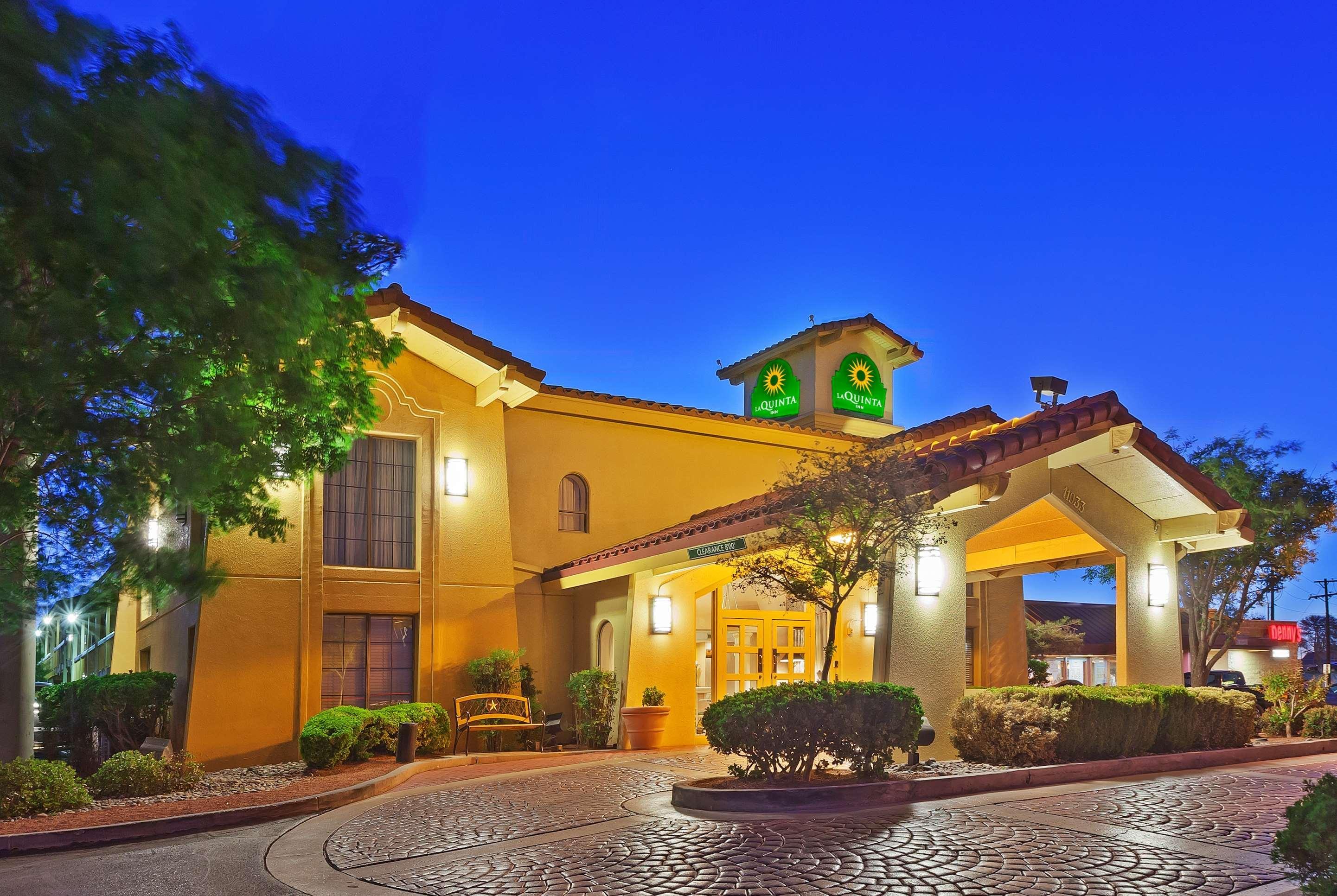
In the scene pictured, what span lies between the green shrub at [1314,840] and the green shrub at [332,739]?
11.3 m

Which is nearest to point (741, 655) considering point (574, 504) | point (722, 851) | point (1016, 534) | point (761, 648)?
point (761, 648)

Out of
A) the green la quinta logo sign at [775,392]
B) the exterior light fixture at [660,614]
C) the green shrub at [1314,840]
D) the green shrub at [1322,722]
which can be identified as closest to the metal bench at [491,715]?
the exterior light fixture at [660,614]

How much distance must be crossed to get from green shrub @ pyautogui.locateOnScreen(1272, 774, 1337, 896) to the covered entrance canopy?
7.06 m

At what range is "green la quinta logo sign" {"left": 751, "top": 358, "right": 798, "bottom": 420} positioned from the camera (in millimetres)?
27109

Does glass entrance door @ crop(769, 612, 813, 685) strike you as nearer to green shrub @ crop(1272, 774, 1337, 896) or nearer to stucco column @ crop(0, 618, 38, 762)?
stucco column @ crop(0, 618, 38, 762)

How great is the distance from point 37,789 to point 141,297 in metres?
5.81

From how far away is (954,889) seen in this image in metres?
7.21

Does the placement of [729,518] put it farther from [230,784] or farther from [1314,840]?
[1314,840]

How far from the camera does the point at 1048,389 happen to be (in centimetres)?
1591

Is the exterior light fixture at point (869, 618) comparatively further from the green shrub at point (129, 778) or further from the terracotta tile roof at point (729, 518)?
the green shrub at point (129, 778)

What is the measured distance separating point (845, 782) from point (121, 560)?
678 centimetres

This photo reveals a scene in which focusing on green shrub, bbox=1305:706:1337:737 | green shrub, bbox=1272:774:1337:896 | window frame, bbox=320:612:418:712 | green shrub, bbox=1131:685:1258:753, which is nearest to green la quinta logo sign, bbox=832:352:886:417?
green shrub, bbox=1305:706:1337:737

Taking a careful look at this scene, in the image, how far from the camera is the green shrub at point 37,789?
10.5 meters

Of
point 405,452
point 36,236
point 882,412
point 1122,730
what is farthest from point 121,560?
point 882,412
